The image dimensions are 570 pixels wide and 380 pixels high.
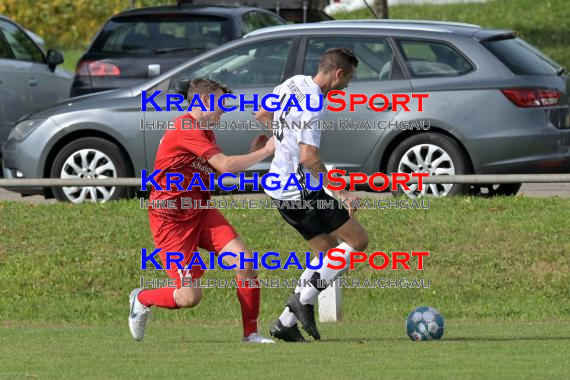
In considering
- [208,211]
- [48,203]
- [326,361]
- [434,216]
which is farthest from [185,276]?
[48,203]

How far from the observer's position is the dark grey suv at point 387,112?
48.5ft

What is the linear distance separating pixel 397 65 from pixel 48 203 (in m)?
3.64

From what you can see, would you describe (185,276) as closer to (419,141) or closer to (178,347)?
(178,347)

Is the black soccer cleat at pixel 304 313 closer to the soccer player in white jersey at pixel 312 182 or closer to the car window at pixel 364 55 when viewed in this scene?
the soccer player in white jersey at pixel 312 182

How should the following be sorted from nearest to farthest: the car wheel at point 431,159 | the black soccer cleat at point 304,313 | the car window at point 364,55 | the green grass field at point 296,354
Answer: the green grass field at point 296,354 → the black soccer cleat at point 304,313 → the car wheel at point 431,159 → the car window at point 364,55

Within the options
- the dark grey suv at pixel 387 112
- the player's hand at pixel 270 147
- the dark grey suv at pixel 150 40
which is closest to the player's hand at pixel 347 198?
the player's hand at pixel 270 147

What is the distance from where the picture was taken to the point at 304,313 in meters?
10.3

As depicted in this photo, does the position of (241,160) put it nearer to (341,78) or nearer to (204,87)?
(204,87)

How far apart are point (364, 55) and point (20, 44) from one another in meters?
6.10

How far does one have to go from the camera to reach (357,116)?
48.9 ft

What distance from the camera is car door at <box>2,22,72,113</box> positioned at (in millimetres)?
19547

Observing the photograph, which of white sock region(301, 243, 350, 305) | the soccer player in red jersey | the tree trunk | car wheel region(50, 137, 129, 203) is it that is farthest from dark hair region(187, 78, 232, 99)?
the tree trunk

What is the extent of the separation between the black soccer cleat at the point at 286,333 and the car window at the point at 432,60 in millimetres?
5239

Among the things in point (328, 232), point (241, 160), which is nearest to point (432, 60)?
point (328, 232)
